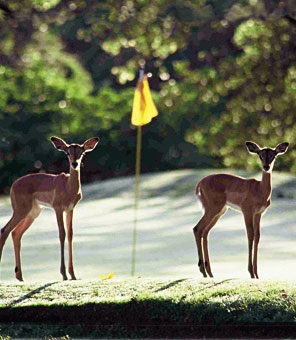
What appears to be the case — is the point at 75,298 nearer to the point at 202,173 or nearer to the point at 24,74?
the point at 202,173

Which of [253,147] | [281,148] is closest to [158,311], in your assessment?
[253,147]

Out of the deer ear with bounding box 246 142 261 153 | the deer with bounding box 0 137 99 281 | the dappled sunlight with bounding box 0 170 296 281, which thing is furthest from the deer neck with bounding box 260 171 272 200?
the deer with bounding box 0 137 99 281

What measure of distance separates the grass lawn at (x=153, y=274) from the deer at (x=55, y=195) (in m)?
0.59

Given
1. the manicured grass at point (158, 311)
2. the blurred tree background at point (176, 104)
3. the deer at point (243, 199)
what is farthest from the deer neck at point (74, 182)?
the blurred tree background at point (176, 104)

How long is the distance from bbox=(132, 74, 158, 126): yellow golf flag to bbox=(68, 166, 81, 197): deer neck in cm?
133

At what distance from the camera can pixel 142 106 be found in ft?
36.8

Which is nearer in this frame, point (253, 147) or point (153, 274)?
point (253, 147)

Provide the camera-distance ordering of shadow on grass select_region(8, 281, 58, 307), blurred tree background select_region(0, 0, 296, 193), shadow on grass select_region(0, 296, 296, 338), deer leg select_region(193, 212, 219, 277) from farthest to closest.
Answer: blurred tree background select_region(0, 0, 296, 193), deer leg select_region(193, 212, 219, 277), shadow on grass select_region(8, 281, 58, 307), shadow on grass select_region(0, 296, 296, 338)

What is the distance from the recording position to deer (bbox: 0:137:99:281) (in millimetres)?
10188

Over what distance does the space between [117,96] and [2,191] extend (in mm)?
5616

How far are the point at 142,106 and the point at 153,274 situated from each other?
9.35 ft

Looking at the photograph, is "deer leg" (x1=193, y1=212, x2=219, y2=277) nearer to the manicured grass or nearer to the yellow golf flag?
the manicured grass

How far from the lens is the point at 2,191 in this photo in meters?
27.2

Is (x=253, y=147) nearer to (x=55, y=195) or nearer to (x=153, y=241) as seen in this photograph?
(x=55, y=195)
